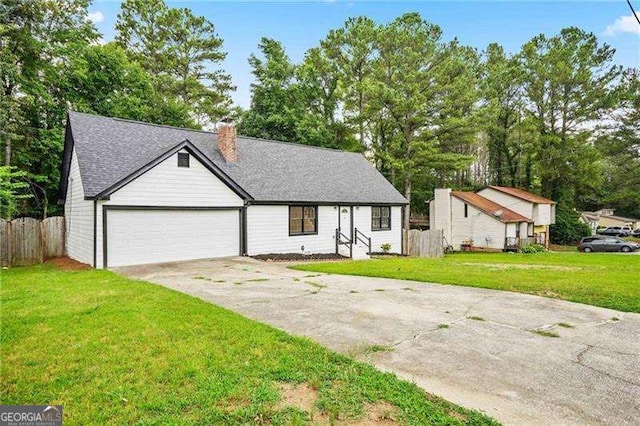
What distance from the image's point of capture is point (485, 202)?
104ft

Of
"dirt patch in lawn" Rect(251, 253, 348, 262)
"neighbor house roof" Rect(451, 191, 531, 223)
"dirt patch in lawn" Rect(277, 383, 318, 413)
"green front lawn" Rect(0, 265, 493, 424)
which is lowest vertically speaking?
"dirt patch in lawn" Rect(251, 253, 348, 262)

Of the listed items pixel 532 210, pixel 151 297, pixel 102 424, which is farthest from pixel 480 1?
pixel 532 210

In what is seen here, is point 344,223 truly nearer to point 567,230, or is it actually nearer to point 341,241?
point 341,241

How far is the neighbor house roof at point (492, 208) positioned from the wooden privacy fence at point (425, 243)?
35.0 feet

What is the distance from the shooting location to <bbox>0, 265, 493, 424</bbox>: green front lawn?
3.05 metres

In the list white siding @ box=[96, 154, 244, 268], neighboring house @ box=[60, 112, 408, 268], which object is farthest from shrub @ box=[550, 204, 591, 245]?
white siding @ box=[96, 154, 244, 268]

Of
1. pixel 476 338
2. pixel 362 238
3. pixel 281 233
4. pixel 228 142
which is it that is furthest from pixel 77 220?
pixel 476 338

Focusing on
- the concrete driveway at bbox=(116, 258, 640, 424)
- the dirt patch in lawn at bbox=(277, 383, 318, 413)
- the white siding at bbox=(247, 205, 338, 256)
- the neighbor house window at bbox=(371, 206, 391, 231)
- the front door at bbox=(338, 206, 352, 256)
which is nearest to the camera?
the dirt patch in lawn at bbox=(277, 383, 318, 413)

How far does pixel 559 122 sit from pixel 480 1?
111 ft

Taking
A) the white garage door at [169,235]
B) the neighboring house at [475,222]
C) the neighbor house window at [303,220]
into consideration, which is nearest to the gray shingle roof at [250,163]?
the neighbor house window at [303,220]

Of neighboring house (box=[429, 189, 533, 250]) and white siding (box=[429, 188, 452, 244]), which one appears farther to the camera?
white siding (box=[429, 188, 452, 244])

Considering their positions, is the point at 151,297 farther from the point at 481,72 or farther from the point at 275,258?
the point at 481,72

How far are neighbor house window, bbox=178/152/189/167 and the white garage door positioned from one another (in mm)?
1731

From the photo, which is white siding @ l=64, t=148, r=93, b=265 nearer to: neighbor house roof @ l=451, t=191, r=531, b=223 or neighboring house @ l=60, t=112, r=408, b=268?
neighboring house @ l=60, t=112, r=408, b=268
